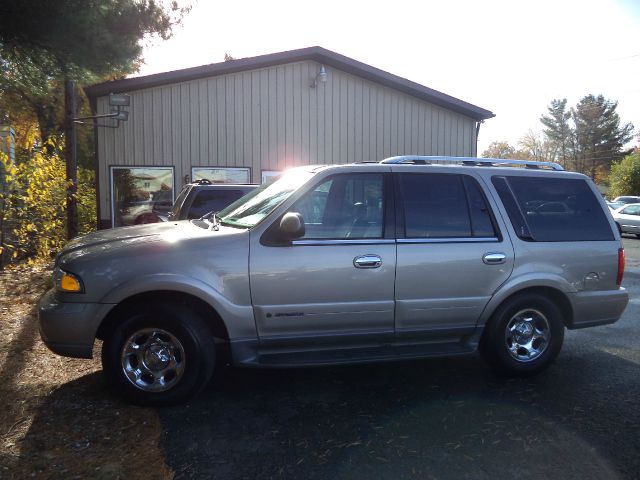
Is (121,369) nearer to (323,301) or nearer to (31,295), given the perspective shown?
(323,301)

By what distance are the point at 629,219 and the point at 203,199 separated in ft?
61.5

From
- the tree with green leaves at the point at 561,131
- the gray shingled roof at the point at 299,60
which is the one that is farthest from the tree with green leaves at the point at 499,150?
the gray shingled roof at the point at 299,60

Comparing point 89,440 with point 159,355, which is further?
point 159,355

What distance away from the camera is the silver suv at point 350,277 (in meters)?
3.86

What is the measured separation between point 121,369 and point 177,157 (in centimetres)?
1008

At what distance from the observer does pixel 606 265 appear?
191 inches

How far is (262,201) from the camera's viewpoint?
457 centimetres

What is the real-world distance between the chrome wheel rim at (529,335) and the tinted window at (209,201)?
497cm

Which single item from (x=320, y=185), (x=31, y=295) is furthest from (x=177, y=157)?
(x=320, y=185)

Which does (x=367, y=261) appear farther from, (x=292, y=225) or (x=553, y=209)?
(x=553, y=209)

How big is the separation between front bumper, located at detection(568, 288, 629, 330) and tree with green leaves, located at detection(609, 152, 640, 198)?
40.5 meters

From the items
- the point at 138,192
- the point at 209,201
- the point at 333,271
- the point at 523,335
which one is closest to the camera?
the point at 333,271

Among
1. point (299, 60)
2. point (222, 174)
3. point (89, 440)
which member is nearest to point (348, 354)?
point (89, 440)

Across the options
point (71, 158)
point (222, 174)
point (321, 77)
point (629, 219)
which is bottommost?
point (629, 219)
